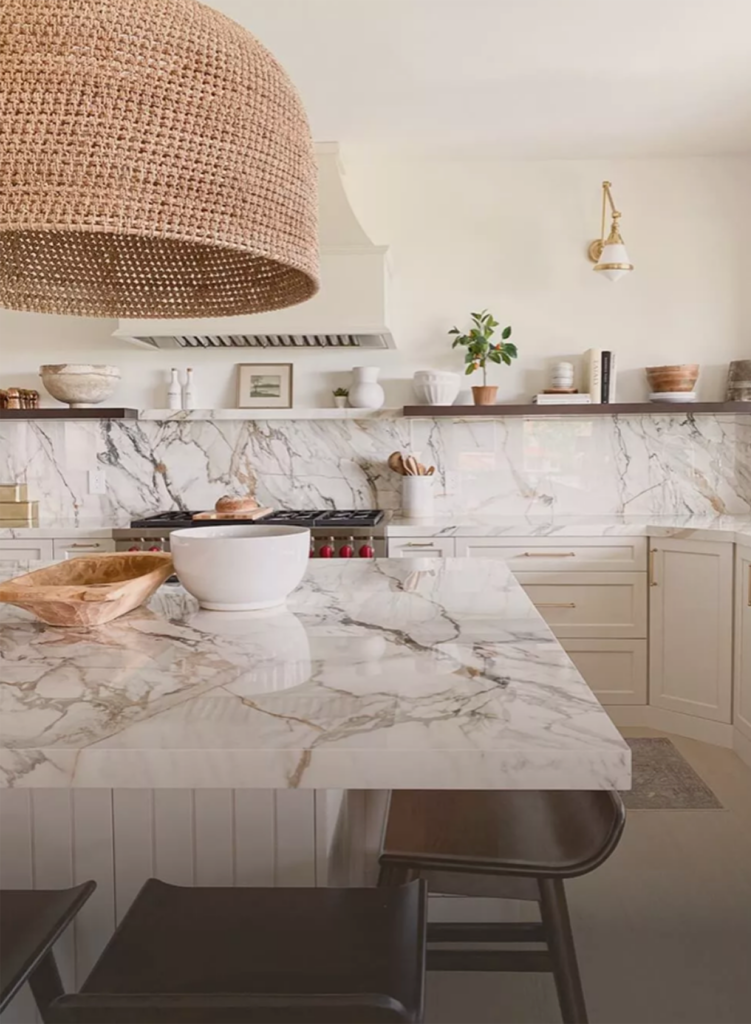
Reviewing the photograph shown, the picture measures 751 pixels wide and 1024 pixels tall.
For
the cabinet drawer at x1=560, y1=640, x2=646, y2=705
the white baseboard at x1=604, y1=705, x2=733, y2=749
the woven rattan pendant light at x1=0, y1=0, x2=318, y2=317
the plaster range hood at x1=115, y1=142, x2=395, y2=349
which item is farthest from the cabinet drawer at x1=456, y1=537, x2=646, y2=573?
the woven rattan pendant light at x1=0, y1=0, x2=318, y2=317

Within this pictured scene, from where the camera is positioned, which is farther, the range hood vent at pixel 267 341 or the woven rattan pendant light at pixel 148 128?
the range hood vent at pixel 267 341

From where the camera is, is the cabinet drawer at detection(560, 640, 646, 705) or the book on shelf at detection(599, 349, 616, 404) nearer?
the cabinet drawer at detection(560, 640, 646, 705)

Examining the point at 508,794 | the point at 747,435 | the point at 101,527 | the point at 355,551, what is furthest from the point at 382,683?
the point at 747,435

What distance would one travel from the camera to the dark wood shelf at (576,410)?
3.99 m

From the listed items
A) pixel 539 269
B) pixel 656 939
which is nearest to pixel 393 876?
pixel 656 939

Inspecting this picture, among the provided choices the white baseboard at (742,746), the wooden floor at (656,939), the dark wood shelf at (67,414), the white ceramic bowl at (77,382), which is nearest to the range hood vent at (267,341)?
the white ceramic bowl at (77,382)

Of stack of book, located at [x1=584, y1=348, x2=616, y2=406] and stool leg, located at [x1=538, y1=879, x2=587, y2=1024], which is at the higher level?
stack of book, located at [x1=584, y1=348, x2=616, y2=406]

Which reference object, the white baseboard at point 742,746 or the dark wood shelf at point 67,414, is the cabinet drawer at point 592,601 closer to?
the white baseboard at point 742,746

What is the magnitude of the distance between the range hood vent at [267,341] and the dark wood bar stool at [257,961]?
3.15m

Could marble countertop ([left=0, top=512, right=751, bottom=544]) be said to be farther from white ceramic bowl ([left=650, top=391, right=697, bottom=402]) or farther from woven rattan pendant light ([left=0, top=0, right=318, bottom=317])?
woven rattan pendant light ([left=0, top=0, right=318, bottom=317])

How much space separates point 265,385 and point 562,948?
3.38m

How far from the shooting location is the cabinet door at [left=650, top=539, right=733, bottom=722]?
3486mm

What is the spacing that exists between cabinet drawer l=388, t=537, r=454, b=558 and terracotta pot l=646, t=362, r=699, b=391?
130 centimetres

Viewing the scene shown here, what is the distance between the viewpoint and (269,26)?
2955 millimetres
